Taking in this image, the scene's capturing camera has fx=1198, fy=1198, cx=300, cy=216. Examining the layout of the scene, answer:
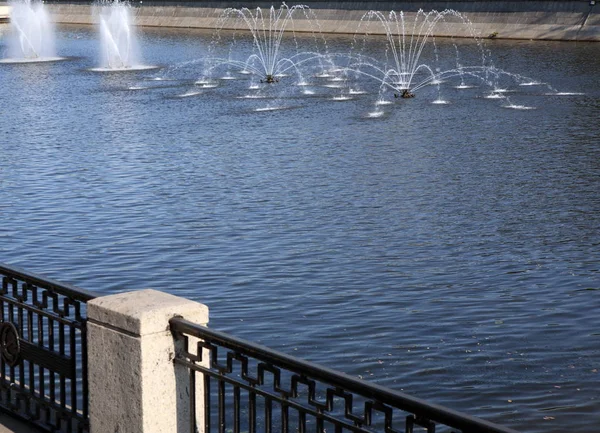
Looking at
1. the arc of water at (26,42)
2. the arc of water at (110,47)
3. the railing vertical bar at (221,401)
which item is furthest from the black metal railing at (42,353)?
the arc of water at (26,42)

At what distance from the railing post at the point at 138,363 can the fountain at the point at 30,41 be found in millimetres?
47201

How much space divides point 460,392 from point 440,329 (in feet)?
5.80

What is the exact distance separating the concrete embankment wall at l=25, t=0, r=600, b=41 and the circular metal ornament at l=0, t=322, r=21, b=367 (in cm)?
4471

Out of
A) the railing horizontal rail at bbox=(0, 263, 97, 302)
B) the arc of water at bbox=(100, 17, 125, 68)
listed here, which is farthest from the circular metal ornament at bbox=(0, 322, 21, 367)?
the arc of water at bbox=(100, 17, 125, 68)

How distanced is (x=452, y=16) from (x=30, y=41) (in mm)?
20784

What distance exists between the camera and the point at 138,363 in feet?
20.1

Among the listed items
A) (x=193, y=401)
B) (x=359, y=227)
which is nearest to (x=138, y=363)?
(x=193, y=401)

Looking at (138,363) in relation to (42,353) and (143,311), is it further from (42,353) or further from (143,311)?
(42,353)

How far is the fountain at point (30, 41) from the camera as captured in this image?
54000 millimetres

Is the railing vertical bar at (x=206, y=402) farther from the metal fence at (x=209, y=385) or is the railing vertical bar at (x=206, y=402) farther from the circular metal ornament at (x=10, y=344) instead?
the circular metal ornament at (x=10, y=344)

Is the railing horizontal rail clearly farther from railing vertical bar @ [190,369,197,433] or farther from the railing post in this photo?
railing vertical bar @ [190,369,197,433]

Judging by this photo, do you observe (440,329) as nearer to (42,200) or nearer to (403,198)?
(403,198)

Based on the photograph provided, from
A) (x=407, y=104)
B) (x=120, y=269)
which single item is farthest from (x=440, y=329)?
(x=407, y=104)

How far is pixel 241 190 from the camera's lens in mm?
20875
